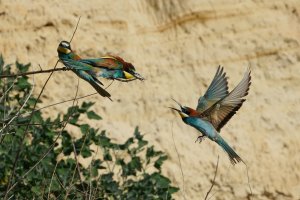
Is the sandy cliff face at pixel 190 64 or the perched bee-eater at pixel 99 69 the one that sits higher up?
the sandy cliff face at pixel 190 64

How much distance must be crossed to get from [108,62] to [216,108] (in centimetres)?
141

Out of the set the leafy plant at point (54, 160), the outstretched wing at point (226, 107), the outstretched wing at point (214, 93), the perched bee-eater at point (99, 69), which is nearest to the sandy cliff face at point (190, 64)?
the leafy plant at point (54, 160)

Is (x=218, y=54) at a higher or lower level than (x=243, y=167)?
higher

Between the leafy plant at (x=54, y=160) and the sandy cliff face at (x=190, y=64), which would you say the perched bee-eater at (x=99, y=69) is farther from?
the sandy cliff face at (x=190, y=64)

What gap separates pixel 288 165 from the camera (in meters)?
5.86

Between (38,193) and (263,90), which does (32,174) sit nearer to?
(38,193)

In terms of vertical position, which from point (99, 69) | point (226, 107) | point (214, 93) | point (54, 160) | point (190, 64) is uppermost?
point (190, 64)

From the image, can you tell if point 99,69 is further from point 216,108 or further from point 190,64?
point 190,64

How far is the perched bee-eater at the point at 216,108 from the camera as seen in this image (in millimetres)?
3533

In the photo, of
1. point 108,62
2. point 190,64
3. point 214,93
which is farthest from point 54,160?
point 108,62

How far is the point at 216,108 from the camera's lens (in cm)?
364

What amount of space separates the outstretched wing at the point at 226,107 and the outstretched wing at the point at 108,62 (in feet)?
4.39

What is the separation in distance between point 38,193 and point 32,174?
0.18m

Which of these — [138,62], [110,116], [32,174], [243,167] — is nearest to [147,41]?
[138,62]
